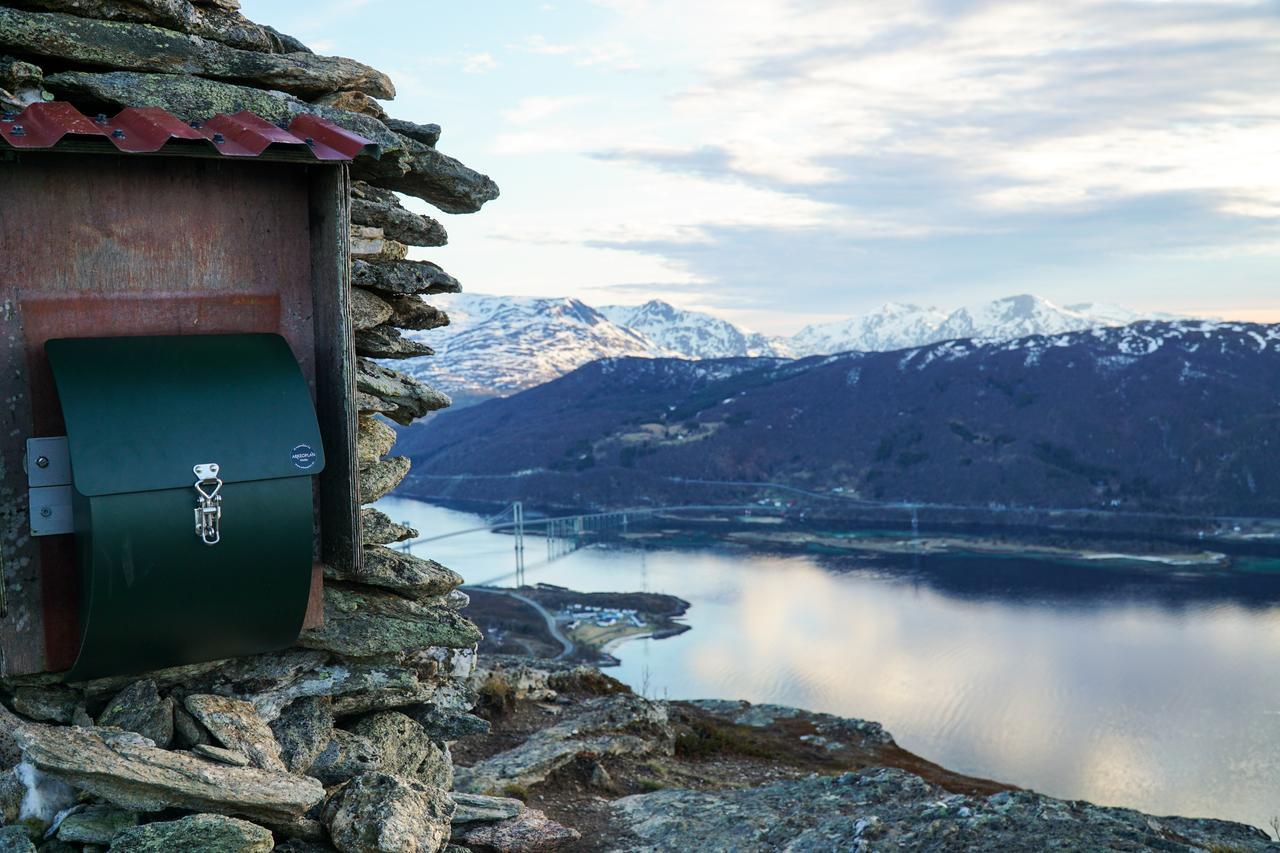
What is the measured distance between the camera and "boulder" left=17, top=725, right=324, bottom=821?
4.26 meters

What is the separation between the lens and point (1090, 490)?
11288cm

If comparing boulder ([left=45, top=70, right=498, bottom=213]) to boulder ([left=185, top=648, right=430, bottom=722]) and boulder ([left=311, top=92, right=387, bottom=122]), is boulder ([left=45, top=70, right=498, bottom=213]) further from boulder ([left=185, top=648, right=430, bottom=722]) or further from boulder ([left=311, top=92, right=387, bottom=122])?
boulder ([left=185, top=648, right=430, bottom=722])

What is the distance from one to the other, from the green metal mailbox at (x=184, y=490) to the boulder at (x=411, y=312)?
1667 millimetres

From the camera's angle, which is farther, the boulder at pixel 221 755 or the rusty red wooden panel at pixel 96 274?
the boulder at pixel 221 755

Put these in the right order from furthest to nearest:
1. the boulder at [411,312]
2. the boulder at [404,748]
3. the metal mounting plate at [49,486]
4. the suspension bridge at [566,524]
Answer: the suspension bridge at [566,524] < the boulder at [411,312] < the boulder at [404,748] < the metal mounting plate at [49,486]

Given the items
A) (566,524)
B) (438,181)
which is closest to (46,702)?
(438,181)

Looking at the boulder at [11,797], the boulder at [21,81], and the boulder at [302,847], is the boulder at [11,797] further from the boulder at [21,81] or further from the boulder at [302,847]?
the boulder at [21,81]

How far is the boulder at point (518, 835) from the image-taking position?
20.5ft

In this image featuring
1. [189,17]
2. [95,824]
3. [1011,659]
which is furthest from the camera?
[1011,659]

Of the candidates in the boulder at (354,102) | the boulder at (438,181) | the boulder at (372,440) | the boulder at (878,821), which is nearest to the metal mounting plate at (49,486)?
the boulder at (372,440)

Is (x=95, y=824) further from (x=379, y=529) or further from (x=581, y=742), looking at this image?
(x=581, y=742)

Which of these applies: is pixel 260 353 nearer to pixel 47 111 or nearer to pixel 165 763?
pixel 47 111

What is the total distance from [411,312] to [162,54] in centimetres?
201

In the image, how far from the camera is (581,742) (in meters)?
10.3
